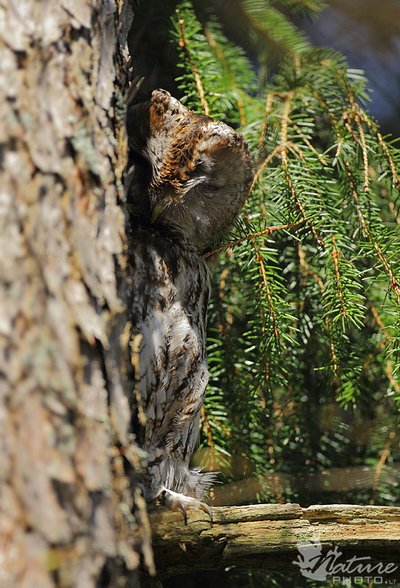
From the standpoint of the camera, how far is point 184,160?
1390mm

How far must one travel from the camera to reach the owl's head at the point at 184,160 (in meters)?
1.38

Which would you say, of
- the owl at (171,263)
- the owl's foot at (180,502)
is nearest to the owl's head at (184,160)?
the owl at (171,263)

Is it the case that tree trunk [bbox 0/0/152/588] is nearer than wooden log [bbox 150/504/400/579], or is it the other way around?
tree trunk [bbox 0/0/152/588]

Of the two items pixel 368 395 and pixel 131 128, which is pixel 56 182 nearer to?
pixel 131 128

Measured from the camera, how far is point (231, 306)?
69.3 inches

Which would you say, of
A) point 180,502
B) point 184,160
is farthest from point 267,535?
point 184,160

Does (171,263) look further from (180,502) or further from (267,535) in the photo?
(267,535)

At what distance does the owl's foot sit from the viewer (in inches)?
43.9

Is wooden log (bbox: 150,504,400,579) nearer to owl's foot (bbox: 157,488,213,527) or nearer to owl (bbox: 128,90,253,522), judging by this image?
owl's foot (bbox: 157,488,213,527)

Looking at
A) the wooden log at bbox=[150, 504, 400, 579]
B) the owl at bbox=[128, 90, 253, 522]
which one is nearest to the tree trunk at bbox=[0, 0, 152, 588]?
the wooden log at bbox=[150, 504, 400, 579]

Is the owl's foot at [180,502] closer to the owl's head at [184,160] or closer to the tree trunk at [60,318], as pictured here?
the tree trunk at [60,318]

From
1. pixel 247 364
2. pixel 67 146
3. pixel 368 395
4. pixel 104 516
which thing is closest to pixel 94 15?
pixel 67 146

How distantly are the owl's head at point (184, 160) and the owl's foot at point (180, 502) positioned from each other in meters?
0.54

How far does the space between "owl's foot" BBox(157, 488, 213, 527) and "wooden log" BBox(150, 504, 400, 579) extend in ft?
0.05
